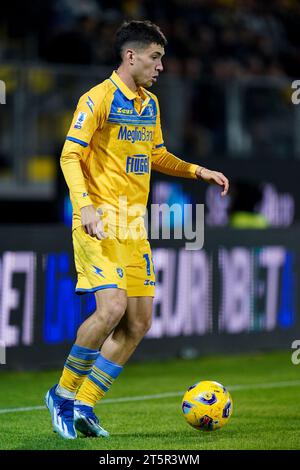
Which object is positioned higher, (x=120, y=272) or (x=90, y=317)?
(x=120, y=272)

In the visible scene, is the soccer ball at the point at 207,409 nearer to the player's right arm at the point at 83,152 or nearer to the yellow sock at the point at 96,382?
the yellow sock at the point at 96,382

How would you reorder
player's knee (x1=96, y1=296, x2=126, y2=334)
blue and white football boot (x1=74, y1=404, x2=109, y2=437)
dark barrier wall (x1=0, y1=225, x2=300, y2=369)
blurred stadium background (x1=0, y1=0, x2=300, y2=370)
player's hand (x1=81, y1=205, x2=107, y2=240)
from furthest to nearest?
1. blurred stadium background (x1=0, y1=0, x2=300, y2=370)
2. dark barrier wall (x1=0, y1=225, x2=300, y2=369)
3. blue and white football boot (x1=74, y1=404, x2=109, y2=437)
4. player's knee (x1=96, y1=296, x2=126, y2=334)
5. player's hand (x1=81, y1=205, x2=107, y2=240)

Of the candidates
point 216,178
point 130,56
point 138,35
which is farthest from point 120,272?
point 138,35

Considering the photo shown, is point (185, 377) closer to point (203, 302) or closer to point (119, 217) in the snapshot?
point (203, 302)

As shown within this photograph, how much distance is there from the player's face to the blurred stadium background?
4.34 metres

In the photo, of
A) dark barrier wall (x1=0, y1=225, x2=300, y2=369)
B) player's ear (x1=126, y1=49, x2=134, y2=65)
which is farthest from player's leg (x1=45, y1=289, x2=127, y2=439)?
dark barrier wall (x1=0, y1=225, x2=300, y2=369)

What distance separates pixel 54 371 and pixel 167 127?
5.37 metres

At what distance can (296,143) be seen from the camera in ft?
58.3

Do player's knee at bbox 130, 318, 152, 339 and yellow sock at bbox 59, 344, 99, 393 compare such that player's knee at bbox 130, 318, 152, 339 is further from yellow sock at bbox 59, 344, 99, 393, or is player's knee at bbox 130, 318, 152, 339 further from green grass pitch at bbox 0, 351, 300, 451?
green grass pitch at bbox 0, 351, 300, 451

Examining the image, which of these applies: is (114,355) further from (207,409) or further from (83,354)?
(207,409)

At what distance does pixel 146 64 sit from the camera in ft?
23.4

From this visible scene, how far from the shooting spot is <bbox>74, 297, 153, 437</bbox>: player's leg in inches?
→ 283

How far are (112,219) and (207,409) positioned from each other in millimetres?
1345

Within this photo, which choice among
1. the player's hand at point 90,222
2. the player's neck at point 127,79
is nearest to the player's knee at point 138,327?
the player's hand at point 90,222
